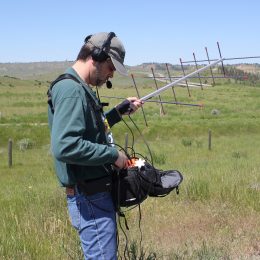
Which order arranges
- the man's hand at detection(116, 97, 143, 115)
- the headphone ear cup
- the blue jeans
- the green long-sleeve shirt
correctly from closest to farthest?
1. the green long-sleeve shirt
2. the headphone ear cup
3. the blue jeans
4. the man's hand at detection(116, 97, 143, 115)

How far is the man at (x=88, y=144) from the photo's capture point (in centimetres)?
268

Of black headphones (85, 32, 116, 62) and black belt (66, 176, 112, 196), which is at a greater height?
black headphones (85, 32, 116, 62)

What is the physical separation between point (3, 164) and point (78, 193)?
1713 cm

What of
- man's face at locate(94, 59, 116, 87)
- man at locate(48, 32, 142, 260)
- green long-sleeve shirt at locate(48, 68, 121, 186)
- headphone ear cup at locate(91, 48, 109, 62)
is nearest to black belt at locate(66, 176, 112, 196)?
man at locate(48, 32, 142, 260)

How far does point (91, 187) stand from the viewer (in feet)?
9.62

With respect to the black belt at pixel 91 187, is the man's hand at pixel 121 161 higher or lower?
higher

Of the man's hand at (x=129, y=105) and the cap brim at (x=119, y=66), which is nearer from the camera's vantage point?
→ the cap brim at (x=119, y=66)

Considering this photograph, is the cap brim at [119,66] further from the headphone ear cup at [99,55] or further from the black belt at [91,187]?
the black belt at [91,187]

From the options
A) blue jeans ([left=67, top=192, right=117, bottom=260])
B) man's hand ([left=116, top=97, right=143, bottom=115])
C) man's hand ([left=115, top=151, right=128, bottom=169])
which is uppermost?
man's hand ([left=116, top=97, right=143, bottom=115])

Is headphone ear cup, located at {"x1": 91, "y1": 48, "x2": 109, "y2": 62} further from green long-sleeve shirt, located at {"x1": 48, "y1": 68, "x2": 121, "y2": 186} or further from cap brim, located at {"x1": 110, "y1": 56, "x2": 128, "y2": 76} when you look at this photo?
green long-sleeve shirt, located at {"x1": 48, "y1": 68, "x2": 121, "y2": 186}

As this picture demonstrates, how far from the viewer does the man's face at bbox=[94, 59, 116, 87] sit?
2867 millimetres

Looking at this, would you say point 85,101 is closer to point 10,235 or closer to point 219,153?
point 10,235

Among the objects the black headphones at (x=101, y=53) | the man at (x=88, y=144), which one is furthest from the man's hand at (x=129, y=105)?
the black headphones at (x=101, y=53)

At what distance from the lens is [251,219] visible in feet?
18.5
